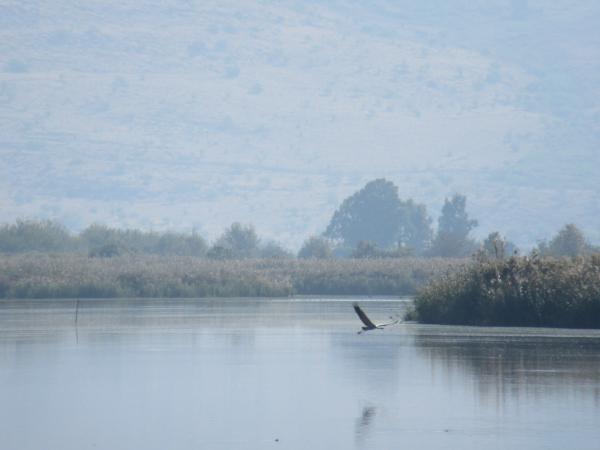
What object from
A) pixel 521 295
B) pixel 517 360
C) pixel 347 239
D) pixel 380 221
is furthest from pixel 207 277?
pixel 347 239

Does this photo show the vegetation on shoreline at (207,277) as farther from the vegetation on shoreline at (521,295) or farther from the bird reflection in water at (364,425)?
the bird reflection in water at (364,425)

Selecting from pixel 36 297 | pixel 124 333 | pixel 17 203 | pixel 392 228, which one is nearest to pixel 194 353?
pixel 124 333

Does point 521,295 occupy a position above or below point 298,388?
above

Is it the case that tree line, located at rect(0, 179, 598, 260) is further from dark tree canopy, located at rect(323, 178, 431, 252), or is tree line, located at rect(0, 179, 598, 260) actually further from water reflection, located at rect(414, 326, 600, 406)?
water reflection, located at rect(414, 326, 600, 406)

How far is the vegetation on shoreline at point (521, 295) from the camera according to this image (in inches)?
1215

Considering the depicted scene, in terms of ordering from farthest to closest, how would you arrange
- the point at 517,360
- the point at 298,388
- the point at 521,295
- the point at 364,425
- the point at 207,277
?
the point at 207,277
the point at 521,295
the point at 517,360
the point at 298,388
the point at 364,425

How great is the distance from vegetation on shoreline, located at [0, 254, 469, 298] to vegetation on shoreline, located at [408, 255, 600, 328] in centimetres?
1863

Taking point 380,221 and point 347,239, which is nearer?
point 380,221

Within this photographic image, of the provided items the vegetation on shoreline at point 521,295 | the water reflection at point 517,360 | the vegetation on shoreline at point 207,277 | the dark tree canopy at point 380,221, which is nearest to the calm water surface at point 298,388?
the water reflection at point 517,360

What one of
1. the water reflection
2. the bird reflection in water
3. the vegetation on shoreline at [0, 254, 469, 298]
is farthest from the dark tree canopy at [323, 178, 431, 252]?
the bird reflection in water

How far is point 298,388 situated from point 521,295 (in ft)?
39.6

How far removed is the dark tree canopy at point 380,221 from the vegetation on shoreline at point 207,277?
52498 mm

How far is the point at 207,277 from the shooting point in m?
58.4

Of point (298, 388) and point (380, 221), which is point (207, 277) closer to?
point (298, 388)
